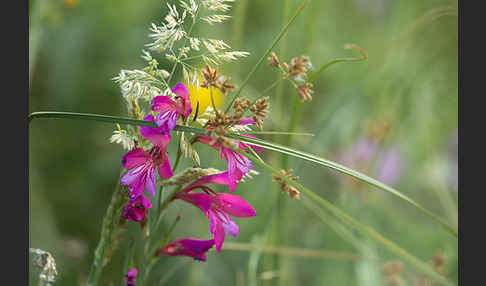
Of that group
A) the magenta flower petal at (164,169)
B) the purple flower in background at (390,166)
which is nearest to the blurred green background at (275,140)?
the purple flower in background at (390,166)

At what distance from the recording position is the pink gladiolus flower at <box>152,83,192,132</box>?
560 millimetres

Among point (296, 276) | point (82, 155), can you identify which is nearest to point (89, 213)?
point (82, 155)

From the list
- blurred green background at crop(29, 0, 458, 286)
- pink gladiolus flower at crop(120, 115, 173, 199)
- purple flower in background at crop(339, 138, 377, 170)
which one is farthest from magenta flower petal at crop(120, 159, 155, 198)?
purple flower in background at crop(339, 138, 377, 170)

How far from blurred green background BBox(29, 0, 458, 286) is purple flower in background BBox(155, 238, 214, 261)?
0.36 meters

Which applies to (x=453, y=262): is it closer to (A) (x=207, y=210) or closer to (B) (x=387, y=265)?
(B) (x=387, y=265)

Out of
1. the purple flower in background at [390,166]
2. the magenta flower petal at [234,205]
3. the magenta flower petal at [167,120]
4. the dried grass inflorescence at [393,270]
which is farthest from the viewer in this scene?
the purple flower in background at [390,166]

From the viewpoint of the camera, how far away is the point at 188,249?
0.70 m

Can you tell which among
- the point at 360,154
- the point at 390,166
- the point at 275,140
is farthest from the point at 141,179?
the point at 390,166

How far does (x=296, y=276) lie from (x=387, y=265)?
0.40 m

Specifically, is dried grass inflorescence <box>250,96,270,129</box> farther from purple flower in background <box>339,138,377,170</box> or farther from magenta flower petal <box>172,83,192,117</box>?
purple flower in background <box>339,138,377,170</box>

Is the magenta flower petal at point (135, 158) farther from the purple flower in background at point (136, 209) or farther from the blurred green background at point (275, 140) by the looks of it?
the blurred green background at point (275, 140)

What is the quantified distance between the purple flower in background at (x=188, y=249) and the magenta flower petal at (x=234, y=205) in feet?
0.19

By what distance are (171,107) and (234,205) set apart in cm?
16

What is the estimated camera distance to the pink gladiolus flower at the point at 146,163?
0.57 m
